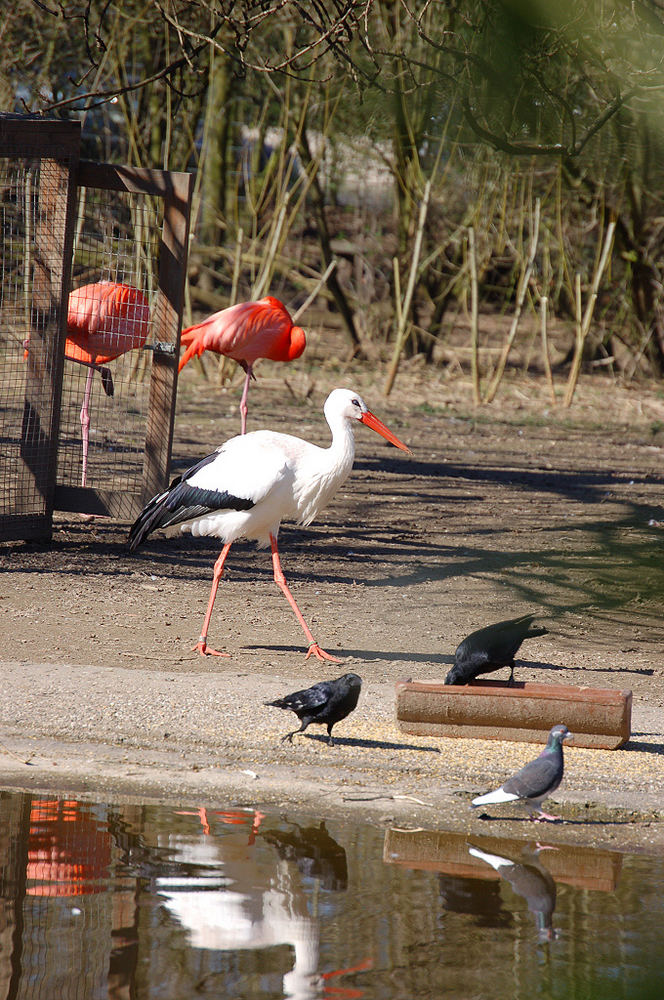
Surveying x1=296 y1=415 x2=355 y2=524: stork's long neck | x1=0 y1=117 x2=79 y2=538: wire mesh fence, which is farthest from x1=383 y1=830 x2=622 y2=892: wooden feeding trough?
x1=0 y1=117 x2=79 y2=538: wire mesh fence

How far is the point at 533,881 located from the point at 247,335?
617 centimetres

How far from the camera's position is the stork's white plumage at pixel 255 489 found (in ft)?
18.1

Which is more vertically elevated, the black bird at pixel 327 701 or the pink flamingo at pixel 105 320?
the pink flamingo at pixel 105 320

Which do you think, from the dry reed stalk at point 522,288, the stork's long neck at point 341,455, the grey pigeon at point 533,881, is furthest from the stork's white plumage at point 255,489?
the dry reed stalk at point 522,288

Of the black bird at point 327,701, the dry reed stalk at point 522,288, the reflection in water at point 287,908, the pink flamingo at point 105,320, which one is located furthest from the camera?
the dry reed stalk at point 522,288

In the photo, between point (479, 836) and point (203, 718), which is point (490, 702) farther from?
point (203, 718)

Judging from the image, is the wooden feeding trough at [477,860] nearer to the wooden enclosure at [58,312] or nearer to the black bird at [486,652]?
the black bird at [486,652]

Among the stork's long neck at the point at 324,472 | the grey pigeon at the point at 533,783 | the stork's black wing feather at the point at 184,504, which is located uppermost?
the stork's long neck at the point at 324,472

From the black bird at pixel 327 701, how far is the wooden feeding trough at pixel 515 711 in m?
0.25

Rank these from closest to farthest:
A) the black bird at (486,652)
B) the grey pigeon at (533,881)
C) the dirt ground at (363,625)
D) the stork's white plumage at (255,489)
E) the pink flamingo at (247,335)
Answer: the grey pigeon at (533,881) < the dirt ground at (363,625) < the black bird at (486,652) < the stork's white plumage at (255,489) < the pink flamingo at (247,335)

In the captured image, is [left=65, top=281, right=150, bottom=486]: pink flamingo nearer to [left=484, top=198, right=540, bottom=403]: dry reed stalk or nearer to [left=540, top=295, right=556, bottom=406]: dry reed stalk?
[left=484, top=198, right=540, bottom=403]: dry reed stalk

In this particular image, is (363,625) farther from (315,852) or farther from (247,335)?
(247,335)

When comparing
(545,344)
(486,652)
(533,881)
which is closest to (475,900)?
(533,881)

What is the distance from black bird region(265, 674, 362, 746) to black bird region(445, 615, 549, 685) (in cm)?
44
